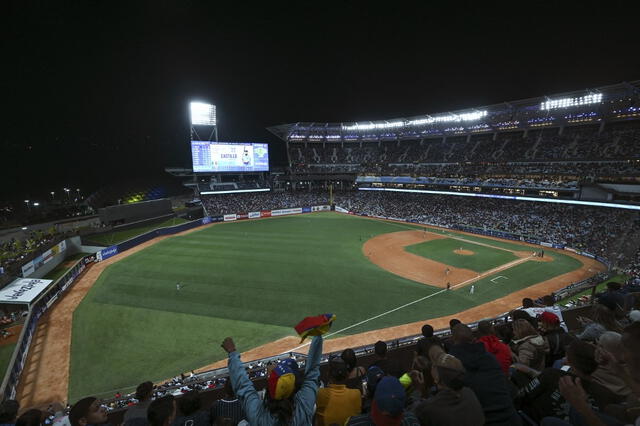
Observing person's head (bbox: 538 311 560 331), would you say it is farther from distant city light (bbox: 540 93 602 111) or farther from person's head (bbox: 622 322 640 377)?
distant city light (bbox: 540 93 602 111)

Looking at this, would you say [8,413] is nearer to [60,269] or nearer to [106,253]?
[60,269]

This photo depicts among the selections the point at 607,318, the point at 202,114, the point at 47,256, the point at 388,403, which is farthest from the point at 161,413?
the point at 202,114

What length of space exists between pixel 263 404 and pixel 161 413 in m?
1.40

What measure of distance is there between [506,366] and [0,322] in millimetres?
25790

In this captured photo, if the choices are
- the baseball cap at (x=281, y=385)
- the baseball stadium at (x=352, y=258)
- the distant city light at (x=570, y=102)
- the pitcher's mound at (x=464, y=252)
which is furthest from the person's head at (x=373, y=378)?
the distant city light at (x=570, y=102)

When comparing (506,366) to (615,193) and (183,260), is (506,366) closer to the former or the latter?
(183,260)

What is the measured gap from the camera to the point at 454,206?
1907 inches

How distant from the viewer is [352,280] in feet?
79.2

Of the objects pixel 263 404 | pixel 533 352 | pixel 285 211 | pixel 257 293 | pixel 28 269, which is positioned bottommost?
pixel 257 293

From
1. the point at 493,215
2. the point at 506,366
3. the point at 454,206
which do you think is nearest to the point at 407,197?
the point at 454,206

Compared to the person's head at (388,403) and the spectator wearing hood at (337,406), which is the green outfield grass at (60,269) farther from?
the person's head at (388,403)

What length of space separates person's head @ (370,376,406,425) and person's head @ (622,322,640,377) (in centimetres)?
197

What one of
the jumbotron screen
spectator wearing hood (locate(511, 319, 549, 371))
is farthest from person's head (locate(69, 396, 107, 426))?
the jumbotron screen

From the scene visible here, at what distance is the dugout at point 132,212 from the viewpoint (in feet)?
128
